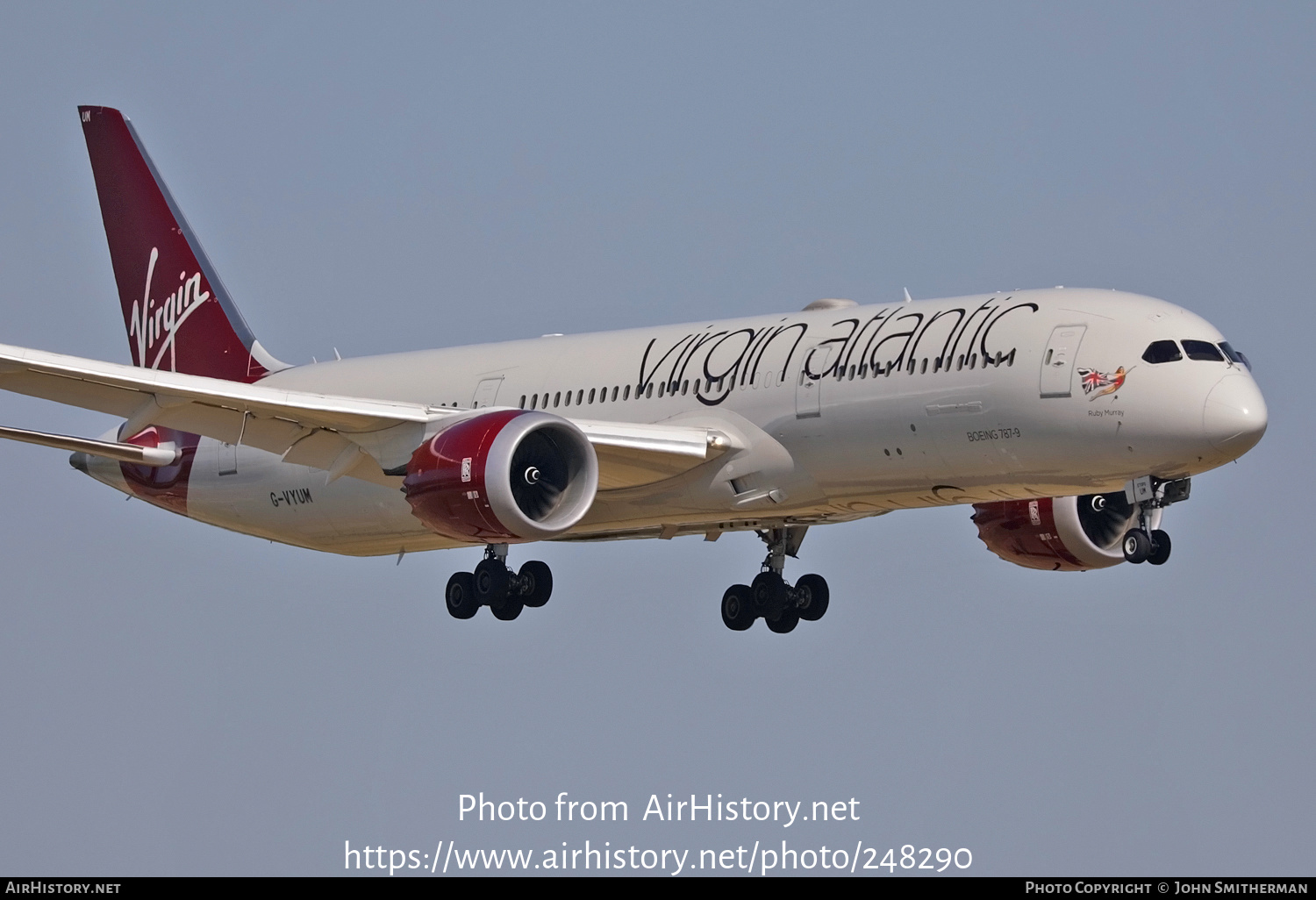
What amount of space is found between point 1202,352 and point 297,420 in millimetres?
14548

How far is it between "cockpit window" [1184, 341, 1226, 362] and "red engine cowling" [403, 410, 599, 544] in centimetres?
945

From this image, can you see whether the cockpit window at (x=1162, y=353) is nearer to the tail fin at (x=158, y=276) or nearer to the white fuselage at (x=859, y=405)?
the white fuselage at (x=859, y=405)

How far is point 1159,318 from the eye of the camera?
3353cm

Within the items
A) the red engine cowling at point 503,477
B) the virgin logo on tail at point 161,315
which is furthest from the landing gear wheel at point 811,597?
the virgin logo on tail at point 161,315

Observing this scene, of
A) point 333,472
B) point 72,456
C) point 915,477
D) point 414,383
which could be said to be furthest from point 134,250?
point 915,477

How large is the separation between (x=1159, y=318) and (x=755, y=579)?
1142 cm

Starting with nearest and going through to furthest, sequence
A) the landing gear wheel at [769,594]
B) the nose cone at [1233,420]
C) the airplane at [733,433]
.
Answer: the nose cone at [1233,420]
the airplane at [733,433]
the landing gear wheel at [769,594]

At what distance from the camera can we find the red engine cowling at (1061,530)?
42.0m

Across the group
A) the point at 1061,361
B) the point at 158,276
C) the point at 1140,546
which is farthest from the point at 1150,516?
the point at 158,276

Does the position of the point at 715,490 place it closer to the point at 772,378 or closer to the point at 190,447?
the point at 772,378

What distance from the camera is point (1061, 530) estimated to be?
1657 inches

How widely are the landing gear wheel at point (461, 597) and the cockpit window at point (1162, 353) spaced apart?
15195 mm

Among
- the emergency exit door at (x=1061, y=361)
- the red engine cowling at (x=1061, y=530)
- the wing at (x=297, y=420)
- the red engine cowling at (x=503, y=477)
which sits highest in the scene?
the red engine cowling at (x=1061, y=530)

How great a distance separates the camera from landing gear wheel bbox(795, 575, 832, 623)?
138 ft
